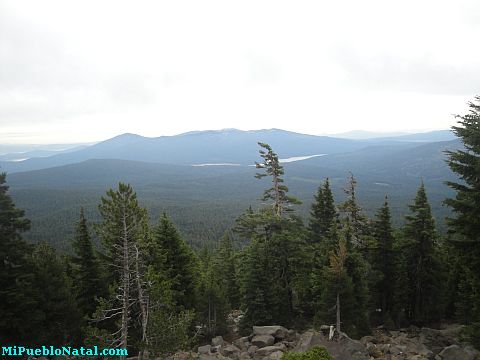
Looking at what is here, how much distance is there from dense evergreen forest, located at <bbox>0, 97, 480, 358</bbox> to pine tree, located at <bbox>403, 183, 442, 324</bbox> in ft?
0.28

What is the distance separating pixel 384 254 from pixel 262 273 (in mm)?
10420

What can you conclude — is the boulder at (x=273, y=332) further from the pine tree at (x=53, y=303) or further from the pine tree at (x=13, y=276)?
the pine tree at (x=13, y=276)

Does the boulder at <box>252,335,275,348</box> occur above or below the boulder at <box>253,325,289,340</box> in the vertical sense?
above

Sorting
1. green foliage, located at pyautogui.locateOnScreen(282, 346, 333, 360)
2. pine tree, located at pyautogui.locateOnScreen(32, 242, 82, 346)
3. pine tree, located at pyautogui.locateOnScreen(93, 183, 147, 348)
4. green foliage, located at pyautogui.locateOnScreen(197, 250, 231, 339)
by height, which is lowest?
green foliage, located at pyautogui.locateOnScreen(197, 250, 231, 339)

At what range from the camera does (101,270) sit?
24031 mm

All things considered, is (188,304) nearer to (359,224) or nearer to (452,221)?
(359,224)

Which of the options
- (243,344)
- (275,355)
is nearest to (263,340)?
(243,344)

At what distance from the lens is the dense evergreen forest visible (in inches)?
585

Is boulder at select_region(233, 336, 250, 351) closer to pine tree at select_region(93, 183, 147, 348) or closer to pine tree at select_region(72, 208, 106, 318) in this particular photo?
pine tree at select_region(93, 183, 147, 348)

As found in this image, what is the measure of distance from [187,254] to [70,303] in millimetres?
7902

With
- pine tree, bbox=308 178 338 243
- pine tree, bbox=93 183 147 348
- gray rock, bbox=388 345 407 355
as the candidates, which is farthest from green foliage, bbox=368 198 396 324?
pine tree, bbox=93 183 147 348

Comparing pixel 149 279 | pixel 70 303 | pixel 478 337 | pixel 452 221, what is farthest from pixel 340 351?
pixel 70 303

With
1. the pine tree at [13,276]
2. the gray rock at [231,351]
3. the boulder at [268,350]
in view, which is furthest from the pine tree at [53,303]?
the boulder at [268,350]

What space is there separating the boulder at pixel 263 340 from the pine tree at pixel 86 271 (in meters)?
10.9
